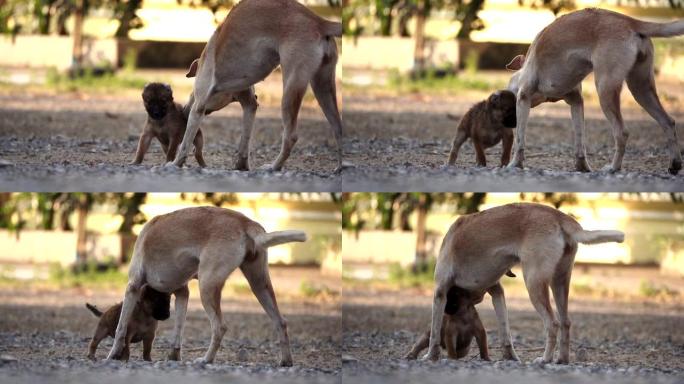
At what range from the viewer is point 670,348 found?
8.66 metres

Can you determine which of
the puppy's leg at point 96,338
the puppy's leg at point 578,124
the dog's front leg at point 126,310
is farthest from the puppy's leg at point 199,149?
the puppy's leg at point 578,124

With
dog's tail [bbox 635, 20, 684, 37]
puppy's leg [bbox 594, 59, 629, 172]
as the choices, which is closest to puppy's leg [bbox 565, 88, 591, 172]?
puppy's leg [bbox 594, 59, 629, 172]

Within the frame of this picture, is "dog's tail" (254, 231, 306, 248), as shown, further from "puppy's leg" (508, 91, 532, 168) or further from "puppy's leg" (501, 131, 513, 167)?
"puppy's leg" (501, 131, 513, 167)

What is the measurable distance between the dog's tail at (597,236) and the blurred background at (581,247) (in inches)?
71.7

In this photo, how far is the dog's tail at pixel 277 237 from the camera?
6.78m

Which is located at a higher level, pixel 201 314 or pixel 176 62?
pixel 176 62

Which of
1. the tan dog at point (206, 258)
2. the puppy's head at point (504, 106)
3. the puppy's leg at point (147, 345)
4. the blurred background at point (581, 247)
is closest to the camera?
the tan dog at point (206, 258)

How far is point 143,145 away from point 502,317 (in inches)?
76.0

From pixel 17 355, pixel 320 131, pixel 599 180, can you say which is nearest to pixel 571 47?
pixel 599 180

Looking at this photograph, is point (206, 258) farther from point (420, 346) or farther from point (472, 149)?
point (472, 149)

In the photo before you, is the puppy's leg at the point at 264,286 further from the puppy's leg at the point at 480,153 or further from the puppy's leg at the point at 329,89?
the puppy's leg at the point at 480,153

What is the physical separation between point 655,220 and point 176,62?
115 inches

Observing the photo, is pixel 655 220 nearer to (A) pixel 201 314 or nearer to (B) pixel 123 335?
(A) pixel 201 314

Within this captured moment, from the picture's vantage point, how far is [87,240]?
905 centimetres
